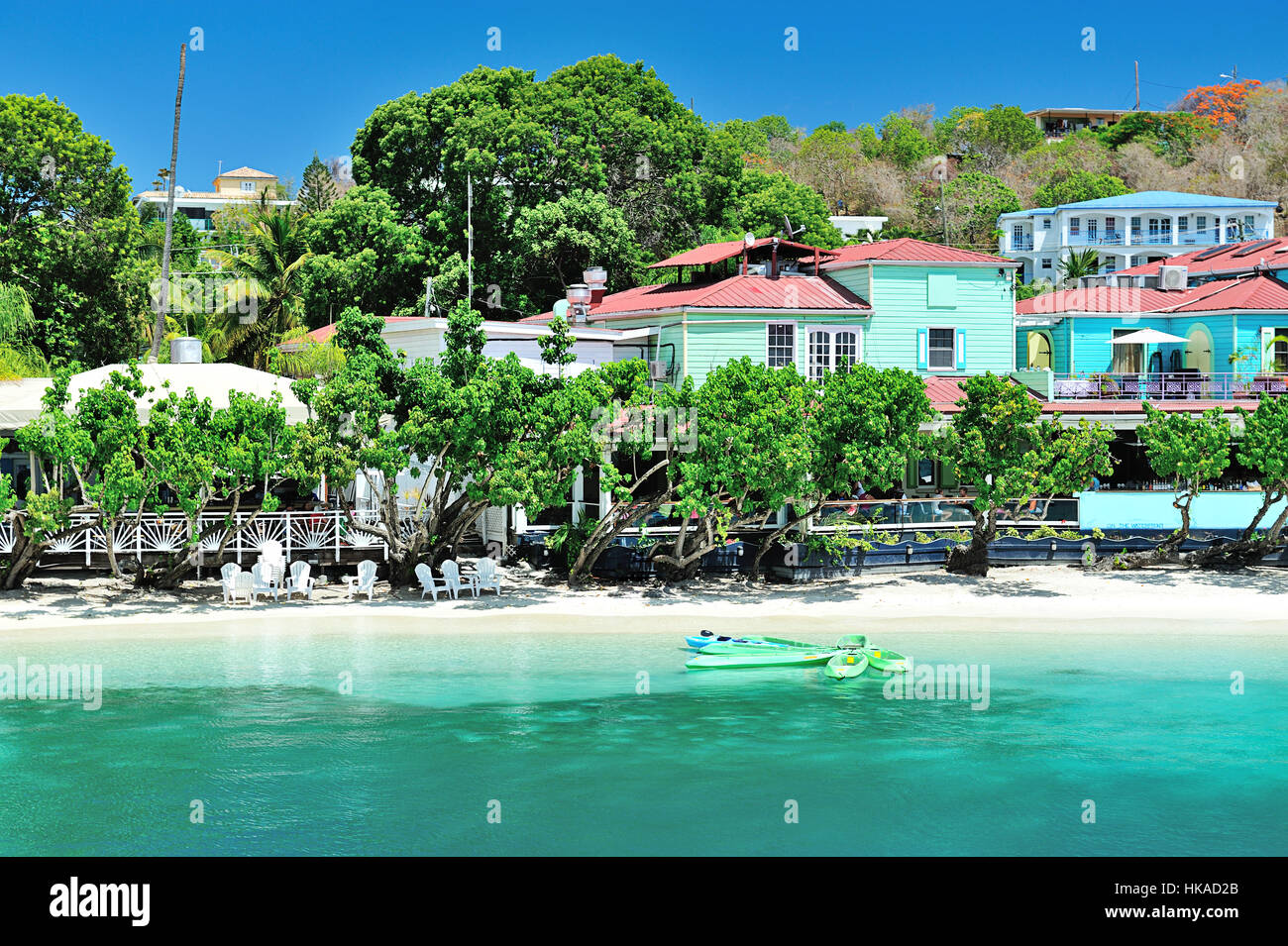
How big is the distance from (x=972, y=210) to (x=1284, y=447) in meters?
59.0

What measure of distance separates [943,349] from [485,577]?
16378mm

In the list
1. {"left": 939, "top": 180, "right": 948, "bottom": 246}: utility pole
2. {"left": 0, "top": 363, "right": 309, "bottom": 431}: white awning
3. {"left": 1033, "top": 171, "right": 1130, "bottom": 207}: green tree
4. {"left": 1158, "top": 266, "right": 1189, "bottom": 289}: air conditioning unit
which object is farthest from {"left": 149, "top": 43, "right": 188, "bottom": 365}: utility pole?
{"left": 1033, "top": 171, "right": 1130, "bottom": 207}: green tree

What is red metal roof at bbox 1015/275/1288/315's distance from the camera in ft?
130

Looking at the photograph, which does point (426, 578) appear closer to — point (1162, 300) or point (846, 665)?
point (846, 665)

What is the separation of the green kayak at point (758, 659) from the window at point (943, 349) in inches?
636

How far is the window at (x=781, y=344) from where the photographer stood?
34.6m

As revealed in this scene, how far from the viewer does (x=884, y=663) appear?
71.2 feet

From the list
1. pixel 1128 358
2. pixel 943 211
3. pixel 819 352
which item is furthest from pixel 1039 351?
pixel 943 211

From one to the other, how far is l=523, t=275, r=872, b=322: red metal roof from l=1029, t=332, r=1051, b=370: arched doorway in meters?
9.10

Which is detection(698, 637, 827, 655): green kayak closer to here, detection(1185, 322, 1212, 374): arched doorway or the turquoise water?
the turquoise water

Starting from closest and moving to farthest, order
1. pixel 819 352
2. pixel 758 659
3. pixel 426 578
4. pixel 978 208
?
pixel 758 659, pixel 426 578, pixel 819 352, pixel 978 208

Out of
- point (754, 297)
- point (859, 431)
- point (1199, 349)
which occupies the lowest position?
point (859, 431)

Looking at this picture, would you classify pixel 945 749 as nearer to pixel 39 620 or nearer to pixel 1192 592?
pixel 1192 592
